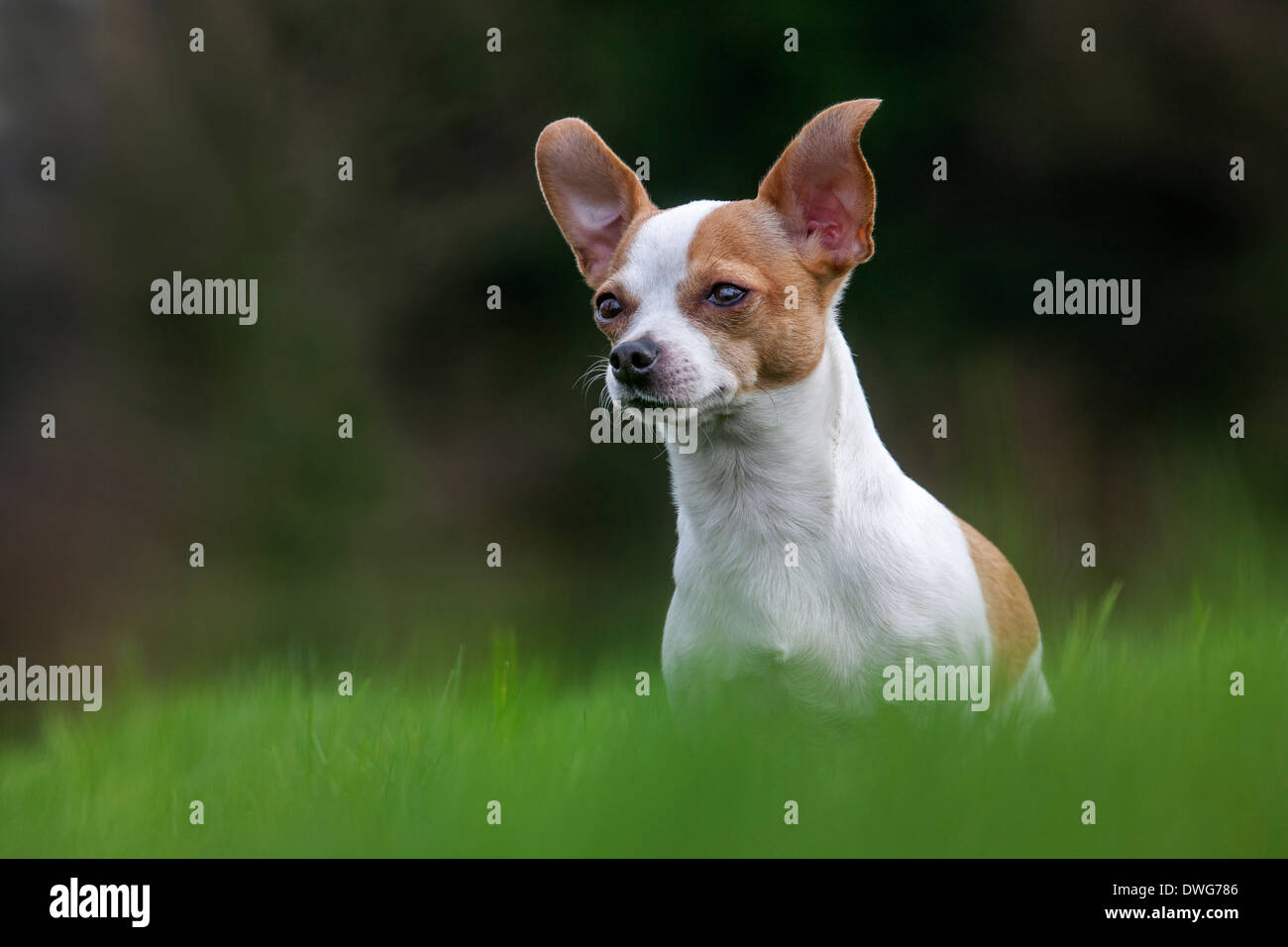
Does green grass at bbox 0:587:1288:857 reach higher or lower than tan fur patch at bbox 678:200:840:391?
lower

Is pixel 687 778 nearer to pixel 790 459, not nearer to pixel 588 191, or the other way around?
pixel 790 459

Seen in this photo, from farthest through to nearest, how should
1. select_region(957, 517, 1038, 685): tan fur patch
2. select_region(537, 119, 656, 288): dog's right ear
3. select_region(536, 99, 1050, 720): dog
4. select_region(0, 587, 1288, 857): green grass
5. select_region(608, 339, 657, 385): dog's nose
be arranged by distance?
1. select_region(537, 119, 656, 288): dog's right ear
2. select_region(957, 517, 1038, 685): tan fur patch
3. select_region(536, 99, 1050, 720): dog
4. select_region(608, 339, 657, 385): dog's nose
5. select_region(0, 587, 1288, 857): green grass

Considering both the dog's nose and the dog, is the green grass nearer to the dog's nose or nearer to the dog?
the dog

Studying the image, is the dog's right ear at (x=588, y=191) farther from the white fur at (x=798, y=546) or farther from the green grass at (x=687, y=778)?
the green grass at (x=687, y=778)

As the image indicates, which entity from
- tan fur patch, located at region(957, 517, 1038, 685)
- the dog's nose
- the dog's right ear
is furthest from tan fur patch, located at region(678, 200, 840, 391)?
tan fur patch, located at region(957, 517, 1038, 685)

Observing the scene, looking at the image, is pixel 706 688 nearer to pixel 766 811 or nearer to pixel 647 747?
pixel 647 747

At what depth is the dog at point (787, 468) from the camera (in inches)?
132

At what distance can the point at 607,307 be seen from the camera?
11.7ft

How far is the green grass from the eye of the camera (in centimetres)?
253

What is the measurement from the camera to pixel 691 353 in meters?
3.26

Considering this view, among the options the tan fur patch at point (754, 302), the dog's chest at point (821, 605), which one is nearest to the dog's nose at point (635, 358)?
the tan fur patch at point (754, 302)

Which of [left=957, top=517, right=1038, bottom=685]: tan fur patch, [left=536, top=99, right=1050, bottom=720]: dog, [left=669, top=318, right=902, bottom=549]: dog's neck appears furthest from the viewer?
[left=957, top=517, right=1038, bottom=685]: tan fur patch

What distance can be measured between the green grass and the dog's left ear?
4.39 ft

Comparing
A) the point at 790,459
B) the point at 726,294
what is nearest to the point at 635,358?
the point at 726,294
